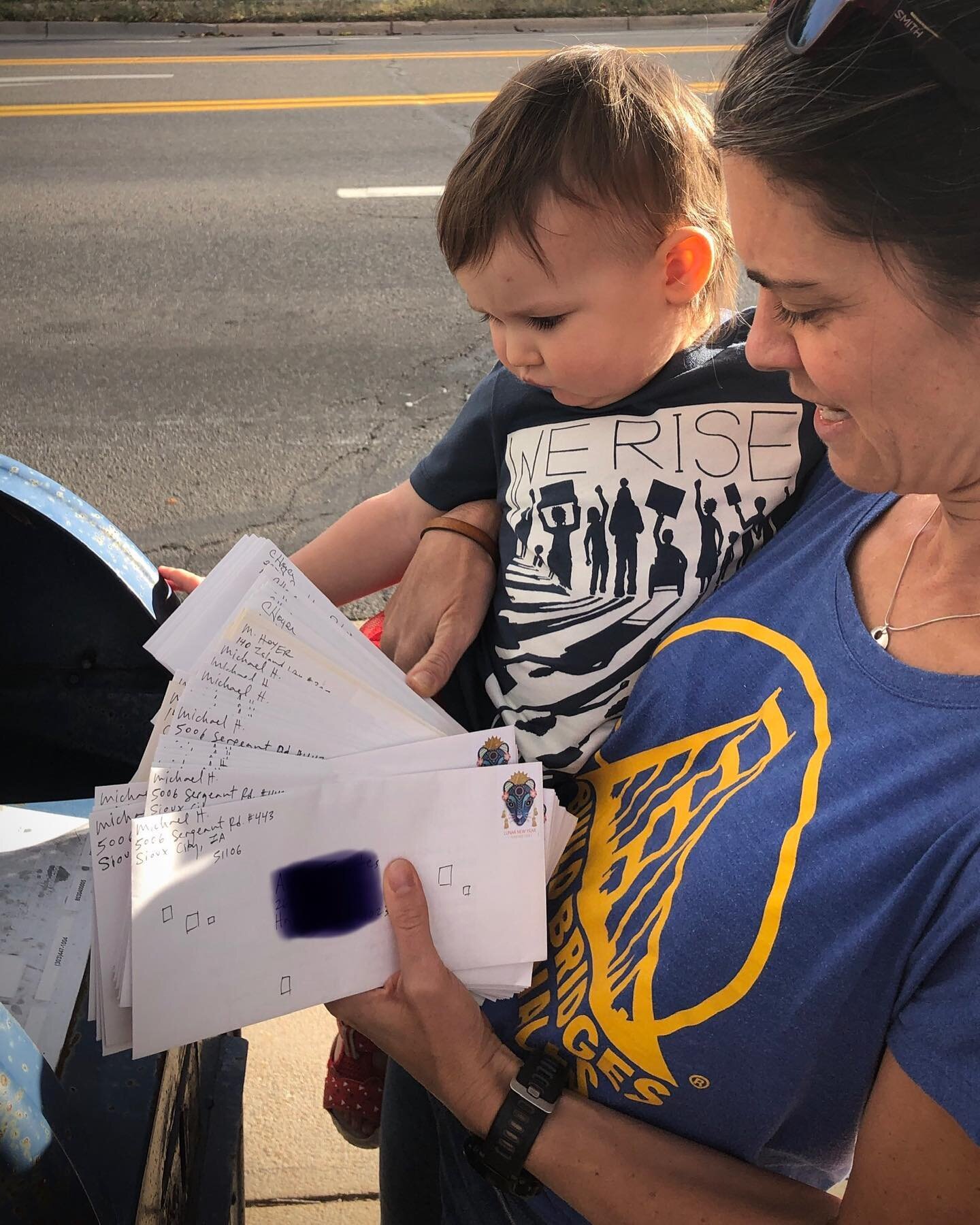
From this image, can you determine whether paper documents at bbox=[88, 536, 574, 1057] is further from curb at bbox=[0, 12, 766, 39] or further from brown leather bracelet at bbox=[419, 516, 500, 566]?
curb at bbox=[0, 12, 766, 39]

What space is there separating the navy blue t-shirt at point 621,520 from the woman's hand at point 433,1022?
1.04 ft

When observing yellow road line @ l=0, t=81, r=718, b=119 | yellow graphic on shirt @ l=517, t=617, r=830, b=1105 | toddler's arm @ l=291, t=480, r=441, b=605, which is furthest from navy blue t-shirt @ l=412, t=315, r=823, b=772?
yellow road line @ l=0, t=81, r=718, b=119

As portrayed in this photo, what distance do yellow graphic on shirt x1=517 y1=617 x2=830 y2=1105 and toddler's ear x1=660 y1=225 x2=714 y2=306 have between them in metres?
0.49

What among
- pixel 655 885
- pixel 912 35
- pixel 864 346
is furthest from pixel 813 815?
pixel 912 35

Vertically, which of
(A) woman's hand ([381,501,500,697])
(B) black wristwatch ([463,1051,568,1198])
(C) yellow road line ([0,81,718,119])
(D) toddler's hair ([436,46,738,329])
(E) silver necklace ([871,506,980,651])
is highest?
(D) toddler's hair ([436,46,738,329])

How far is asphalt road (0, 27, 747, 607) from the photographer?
4605 millimetres

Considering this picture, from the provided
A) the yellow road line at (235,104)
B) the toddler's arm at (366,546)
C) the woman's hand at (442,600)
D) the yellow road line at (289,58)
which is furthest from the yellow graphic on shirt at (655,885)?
the yellow road line at (289,58)

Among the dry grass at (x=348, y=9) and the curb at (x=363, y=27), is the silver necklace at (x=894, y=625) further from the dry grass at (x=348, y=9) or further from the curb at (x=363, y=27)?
the dry grass at (x=348, y=9)

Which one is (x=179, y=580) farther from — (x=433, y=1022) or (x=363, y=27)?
(x=363, y=27)

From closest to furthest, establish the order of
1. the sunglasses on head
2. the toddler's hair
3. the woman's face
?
the sunglasses on head, the woman's face, the toddler's hair

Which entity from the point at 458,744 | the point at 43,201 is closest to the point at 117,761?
the point at 458,744

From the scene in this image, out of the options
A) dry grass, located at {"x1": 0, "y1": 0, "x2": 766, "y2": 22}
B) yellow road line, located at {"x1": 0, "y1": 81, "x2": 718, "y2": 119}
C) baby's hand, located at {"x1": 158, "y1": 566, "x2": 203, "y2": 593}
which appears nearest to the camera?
baby's hand, located at {"x1": 158, "y1": 566, "x2": 203, "y2": 593}

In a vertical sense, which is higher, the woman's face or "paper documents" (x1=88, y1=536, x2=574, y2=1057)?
the woman's face

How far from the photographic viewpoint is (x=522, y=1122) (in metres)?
1.20
